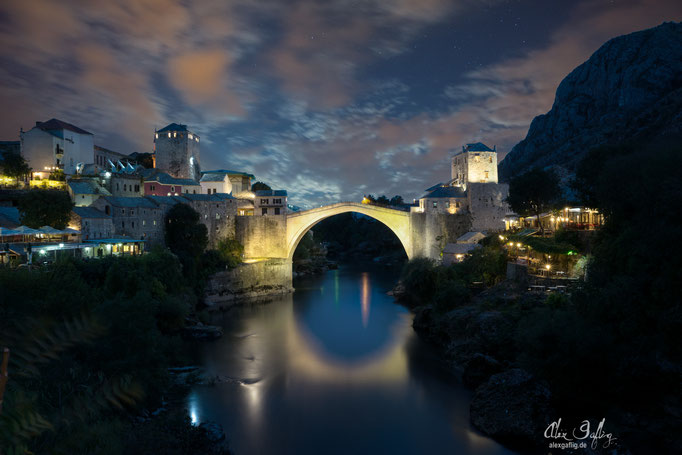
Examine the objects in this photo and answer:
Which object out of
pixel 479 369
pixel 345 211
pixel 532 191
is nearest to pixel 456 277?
pixel 532 191

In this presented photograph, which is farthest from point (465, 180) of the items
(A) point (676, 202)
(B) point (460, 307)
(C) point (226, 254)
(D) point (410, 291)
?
(A) point (676, 202)

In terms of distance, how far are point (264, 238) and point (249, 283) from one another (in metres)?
3.96

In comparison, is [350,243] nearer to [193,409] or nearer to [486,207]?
[486,207]

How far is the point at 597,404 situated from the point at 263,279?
1840 centimetres

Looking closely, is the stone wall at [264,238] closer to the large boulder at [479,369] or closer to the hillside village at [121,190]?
the hillside village at [121,190]

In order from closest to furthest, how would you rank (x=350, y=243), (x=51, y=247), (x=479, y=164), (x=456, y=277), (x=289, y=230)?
(x=51, y=247) < (x=456, y=277) < (x=479, y=164) < (x=289, y=230) < (x=350, y=243)

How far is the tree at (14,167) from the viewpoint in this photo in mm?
21734

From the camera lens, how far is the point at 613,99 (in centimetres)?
4641

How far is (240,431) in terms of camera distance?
350 inches

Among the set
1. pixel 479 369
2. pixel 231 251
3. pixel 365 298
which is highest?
pixel 231 251

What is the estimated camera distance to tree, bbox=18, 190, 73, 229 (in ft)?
55.6

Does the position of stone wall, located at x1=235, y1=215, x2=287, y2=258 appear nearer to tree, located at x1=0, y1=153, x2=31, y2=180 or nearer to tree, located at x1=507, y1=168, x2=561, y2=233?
tree, located at x1=0, y1=153, x2=31, y2=180

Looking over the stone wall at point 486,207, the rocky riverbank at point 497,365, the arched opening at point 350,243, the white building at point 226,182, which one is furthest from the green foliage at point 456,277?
the white building at point 226,182

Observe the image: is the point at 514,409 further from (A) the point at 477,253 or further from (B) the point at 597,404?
(A) the point at 477,253
